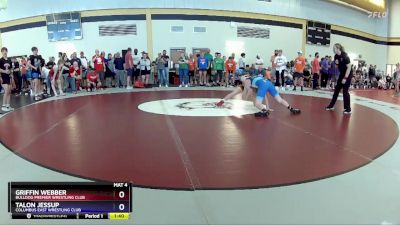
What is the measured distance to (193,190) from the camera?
8.82ft

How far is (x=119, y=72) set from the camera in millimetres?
14148

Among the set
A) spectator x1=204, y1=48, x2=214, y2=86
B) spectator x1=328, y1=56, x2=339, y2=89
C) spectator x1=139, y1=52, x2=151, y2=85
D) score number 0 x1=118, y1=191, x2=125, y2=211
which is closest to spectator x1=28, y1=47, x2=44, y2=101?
spectator x1=139, y1=52, x2=151, y2=85

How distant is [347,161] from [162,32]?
13.1 m

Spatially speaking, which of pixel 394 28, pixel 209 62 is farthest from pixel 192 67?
pixel 394 28

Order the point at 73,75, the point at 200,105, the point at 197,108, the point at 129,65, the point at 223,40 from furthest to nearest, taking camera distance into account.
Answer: the point at 223,40 < the point at 129,65 < the point at 73,75 < the point at 200,105 < the point at 197,108

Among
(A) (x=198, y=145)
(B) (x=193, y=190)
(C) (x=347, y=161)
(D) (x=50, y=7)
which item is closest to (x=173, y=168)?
(B) (x=193, y=190)

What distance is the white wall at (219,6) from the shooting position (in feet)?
49.6

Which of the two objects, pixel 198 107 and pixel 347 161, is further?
pixel 198 107

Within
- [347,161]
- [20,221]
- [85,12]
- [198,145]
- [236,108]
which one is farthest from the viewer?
[85,12]

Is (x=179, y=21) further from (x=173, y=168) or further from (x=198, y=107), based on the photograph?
(x=173, y=168)

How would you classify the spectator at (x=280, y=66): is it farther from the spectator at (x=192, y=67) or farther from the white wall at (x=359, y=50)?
the white wall at (x=359, y=50)
